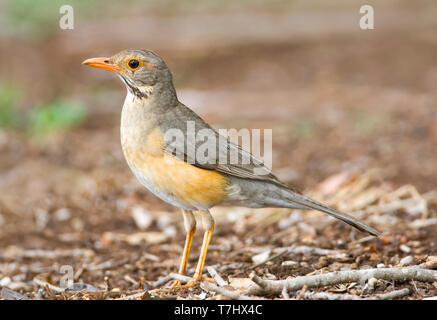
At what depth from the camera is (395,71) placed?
520 inches

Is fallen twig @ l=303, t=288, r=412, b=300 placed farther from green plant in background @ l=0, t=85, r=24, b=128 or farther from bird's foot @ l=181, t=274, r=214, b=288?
green plant in background @ l=0, t=85, r=24, b=128

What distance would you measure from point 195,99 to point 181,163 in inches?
253

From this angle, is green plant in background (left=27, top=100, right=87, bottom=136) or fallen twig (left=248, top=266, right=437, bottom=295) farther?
green plant in background (left=27, top=100, right=87, bottom=136)

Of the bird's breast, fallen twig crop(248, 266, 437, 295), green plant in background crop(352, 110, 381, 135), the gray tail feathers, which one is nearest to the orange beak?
the bird's breast

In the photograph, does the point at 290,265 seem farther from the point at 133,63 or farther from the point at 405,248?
the point at 133,63

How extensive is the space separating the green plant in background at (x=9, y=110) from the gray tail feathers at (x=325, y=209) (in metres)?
6.64

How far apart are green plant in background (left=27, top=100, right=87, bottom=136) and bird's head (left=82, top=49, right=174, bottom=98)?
4782mm

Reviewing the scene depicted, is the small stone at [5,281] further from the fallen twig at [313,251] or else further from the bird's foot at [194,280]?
the fallen twig at [313,251]

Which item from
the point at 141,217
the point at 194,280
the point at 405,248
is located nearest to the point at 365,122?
the point at 141,217

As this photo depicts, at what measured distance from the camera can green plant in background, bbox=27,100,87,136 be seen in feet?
34.5

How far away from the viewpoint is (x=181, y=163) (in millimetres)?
5574

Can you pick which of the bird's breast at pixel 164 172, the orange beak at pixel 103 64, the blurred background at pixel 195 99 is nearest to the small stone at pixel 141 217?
the blurred background at pixel 195 99
